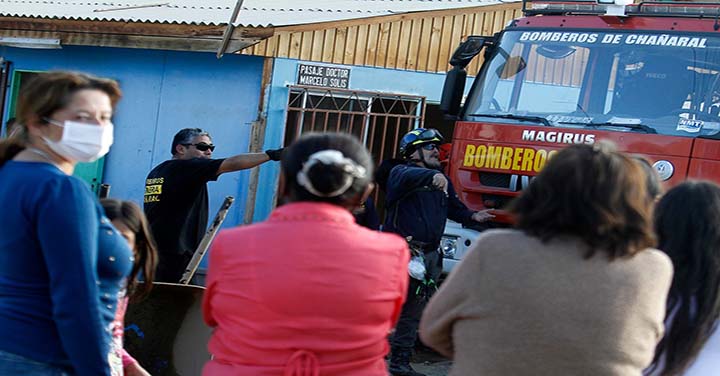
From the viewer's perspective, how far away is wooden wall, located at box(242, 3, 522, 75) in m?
11.3

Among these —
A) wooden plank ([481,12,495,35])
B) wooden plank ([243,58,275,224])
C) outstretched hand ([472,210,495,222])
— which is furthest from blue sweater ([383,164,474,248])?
wooden plank ([481,12,495,35])

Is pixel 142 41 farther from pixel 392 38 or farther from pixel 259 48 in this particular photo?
pixel 392 38

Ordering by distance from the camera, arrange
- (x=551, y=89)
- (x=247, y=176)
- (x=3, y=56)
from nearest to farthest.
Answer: (x=551, y=89)
(x=247, y=176)
(x=3, y=56)

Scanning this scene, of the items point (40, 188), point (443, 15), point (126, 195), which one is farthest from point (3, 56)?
point (40, 188)

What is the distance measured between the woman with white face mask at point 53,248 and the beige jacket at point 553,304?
107 centimetres

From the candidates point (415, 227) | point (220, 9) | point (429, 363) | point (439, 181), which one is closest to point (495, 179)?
point (439, 181)

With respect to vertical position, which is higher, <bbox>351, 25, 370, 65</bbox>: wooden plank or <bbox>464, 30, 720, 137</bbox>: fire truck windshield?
<bbox>351, 25, 370, 65</bbox>: wooden plank

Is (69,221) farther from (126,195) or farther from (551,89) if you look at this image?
(126,195)

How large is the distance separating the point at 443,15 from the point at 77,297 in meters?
9.60

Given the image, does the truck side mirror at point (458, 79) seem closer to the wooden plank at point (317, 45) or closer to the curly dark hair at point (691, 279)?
the wooden plank at point (317, 45)

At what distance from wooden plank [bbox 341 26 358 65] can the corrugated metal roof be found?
19cm

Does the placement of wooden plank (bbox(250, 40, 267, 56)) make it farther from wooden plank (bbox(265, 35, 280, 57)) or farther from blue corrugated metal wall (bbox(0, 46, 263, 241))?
blue corrugated metal wall (bbox(0, 46, 263, 241))

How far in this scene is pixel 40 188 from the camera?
9.69 feet

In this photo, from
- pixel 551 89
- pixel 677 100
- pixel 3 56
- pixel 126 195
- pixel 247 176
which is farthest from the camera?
pixel 3 56
